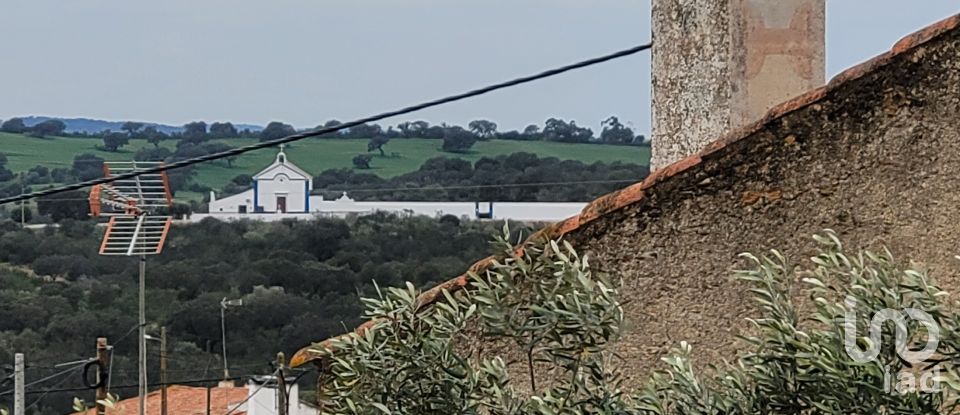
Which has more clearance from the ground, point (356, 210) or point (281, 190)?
point (281, 190)

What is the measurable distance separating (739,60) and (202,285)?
23.6 meters

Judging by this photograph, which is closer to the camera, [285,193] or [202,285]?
[202,285]

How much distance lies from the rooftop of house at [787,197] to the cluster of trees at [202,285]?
1482cm

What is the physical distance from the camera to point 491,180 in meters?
27.6

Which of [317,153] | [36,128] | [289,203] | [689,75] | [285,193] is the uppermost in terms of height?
[36,128]

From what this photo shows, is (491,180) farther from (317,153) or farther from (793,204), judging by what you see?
(793,204)

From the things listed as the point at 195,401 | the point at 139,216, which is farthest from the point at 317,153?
the point at 139,216

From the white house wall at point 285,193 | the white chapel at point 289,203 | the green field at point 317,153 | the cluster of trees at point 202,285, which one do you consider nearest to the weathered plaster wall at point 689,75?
the cluster of trees at point 202,285

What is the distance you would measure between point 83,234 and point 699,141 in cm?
A: 2519

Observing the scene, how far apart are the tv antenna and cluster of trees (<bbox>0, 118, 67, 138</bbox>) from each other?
18.5 meters

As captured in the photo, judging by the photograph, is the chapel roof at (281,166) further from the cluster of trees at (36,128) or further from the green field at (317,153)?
the cluster of trees at (36,128)

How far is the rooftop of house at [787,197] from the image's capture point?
17.4ft

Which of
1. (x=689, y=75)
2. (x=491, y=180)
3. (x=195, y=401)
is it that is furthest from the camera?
(x=491, y=180)

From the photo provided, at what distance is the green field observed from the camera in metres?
29.4
